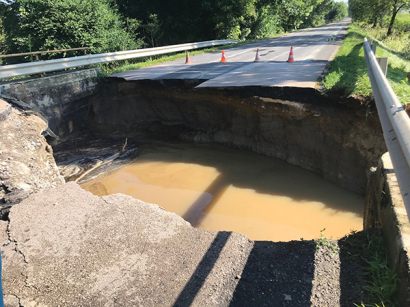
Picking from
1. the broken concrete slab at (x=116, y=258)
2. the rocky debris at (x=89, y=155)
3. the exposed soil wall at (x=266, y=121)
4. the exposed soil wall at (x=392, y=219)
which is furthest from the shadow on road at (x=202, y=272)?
the rocky debris at (x=89, y=155)

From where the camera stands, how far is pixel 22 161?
456cm

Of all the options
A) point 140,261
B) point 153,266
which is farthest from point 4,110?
point 153,266

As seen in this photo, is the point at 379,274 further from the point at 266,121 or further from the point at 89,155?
the point at 89,155

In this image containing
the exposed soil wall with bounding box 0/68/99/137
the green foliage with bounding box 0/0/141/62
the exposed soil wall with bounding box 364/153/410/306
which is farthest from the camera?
the green foliage with bounding box 0/0/141/62

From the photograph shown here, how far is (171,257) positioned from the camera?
2758 millimetres

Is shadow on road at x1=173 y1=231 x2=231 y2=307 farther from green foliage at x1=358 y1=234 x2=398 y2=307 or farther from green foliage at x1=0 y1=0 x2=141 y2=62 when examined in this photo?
green foliage at x1=0 y1=0 x2=141 y2=62

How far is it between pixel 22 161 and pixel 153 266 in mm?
3225

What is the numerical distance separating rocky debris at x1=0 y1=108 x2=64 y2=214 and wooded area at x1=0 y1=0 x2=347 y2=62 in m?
9.67

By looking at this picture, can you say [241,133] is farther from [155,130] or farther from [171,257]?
[171,257]

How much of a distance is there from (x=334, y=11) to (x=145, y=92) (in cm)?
12146

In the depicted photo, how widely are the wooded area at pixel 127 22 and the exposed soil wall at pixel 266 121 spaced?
241 inches

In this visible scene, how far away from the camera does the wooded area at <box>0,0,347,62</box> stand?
13.3 metres

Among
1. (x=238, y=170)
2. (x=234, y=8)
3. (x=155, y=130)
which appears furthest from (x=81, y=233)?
(x=234, y=8)

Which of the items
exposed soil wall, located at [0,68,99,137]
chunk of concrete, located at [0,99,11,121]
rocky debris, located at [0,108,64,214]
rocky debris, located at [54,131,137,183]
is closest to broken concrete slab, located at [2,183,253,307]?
rocky debris, located at [0,108,64,214]
